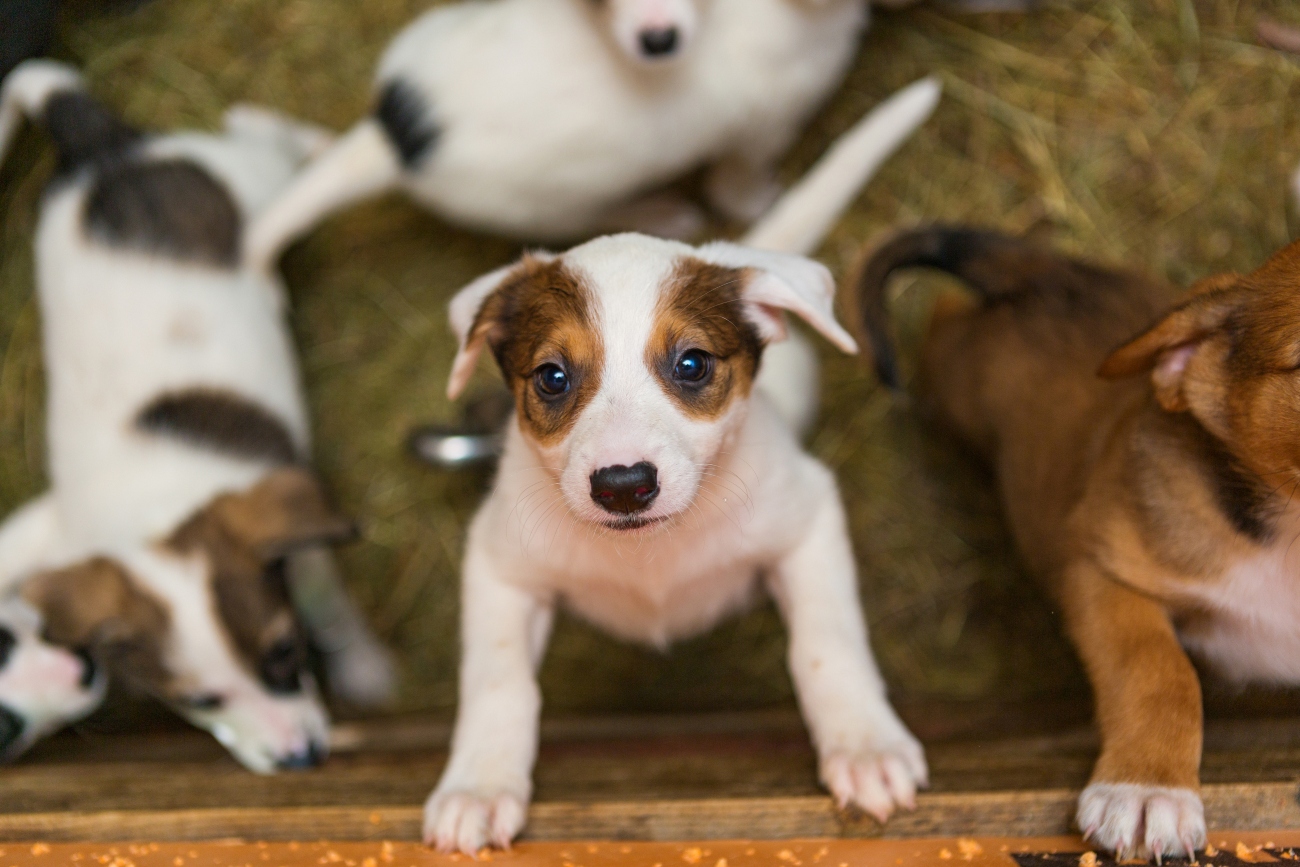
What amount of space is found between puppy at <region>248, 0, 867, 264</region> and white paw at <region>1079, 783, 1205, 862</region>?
250cm

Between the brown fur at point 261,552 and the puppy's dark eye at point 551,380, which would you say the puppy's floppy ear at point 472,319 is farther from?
the brown fur at point 261,552

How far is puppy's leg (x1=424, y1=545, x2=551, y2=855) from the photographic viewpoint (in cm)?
250

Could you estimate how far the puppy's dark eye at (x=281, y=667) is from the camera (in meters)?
3.33

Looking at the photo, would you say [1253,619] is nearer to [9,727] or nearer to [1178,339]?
[1178,339]

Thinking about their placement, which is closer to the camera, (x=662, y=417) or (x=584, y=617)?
(x=662, y=417)

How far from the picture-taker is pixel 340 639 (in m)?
4.09

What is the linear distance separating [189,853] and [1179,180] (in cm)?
417

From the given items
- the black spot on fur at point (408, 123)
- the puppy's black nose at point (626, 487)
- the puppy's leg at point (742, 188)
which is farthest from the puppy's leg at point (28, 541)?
the puppy's leg at point (742, 188)

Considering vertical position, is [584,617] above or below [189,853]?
above

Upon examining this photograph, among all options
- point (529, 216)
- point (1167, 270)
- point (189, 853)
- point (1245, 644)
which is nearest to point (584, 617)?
point (189, 853)

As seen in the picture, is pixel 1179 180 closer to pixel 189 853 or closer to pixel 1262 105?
pixel 1262 105

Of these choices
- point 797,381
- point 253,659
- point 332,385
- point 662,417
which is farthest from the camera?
point 332,385

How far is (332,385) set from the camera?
4516mm

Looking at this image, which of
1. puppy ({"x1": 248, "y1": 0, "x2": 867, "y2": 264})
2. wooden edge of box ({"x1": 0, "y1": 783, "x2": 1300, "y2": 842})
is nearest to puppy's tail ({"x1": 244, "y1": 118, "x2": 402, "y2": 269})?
puppy ({"x1": 248, "y1": 0, "x2": 867, "y2": 264})
